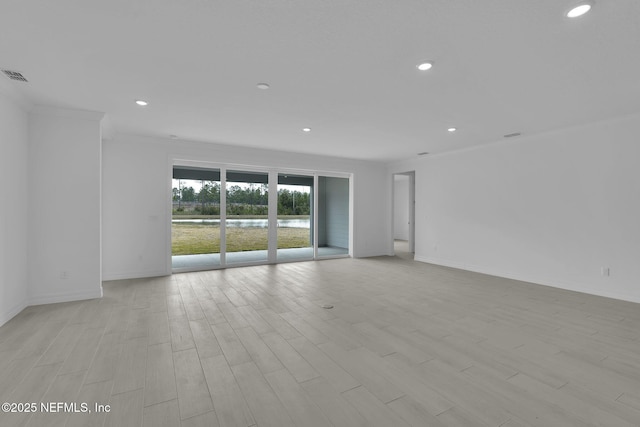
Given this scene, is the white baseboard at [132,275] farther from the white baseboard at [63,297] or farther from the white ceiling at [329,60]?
the white ceiling at [329,60]

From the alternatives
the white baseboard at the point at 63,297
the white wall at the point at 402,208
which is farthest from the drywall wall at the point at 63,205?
the white wall at the point at 402,208

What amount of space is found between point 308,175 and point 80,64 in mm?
5194

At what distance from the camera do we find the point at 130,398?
78.7 inches

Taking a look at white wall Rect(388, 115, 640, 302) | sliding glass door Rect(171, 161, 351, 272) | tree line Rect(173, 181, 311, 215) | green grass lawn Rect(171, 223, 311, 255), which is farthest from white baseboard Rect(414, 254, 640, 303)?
green grass lawn Rect(171, 223, 311, 255)

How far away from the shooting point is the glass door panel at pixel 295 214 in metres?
7.19

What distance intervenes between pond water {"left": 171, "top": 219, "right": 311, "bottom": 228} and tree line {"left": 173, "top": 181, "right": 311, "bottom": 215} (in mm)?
178

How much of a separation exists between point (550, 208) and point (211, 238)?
6.69m

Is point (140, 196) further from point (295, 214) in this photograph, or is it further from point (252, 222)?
point (295, 214)

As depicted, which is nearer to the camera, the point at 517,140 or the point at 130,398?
the point at 130,398

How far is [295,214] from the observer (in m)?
7.42

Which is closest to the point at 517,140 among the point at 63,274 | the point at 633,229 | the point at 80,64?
the point at 633,229

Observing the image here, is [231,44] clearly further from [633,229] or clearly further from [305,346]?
[633,229]

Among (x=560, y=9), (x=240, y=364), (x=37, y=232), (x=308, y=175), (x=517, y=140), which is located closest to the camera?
(x=560, y=9)

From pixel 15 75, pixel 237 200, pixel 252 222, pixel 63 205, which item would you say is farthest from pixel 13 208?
pixel 252 222
